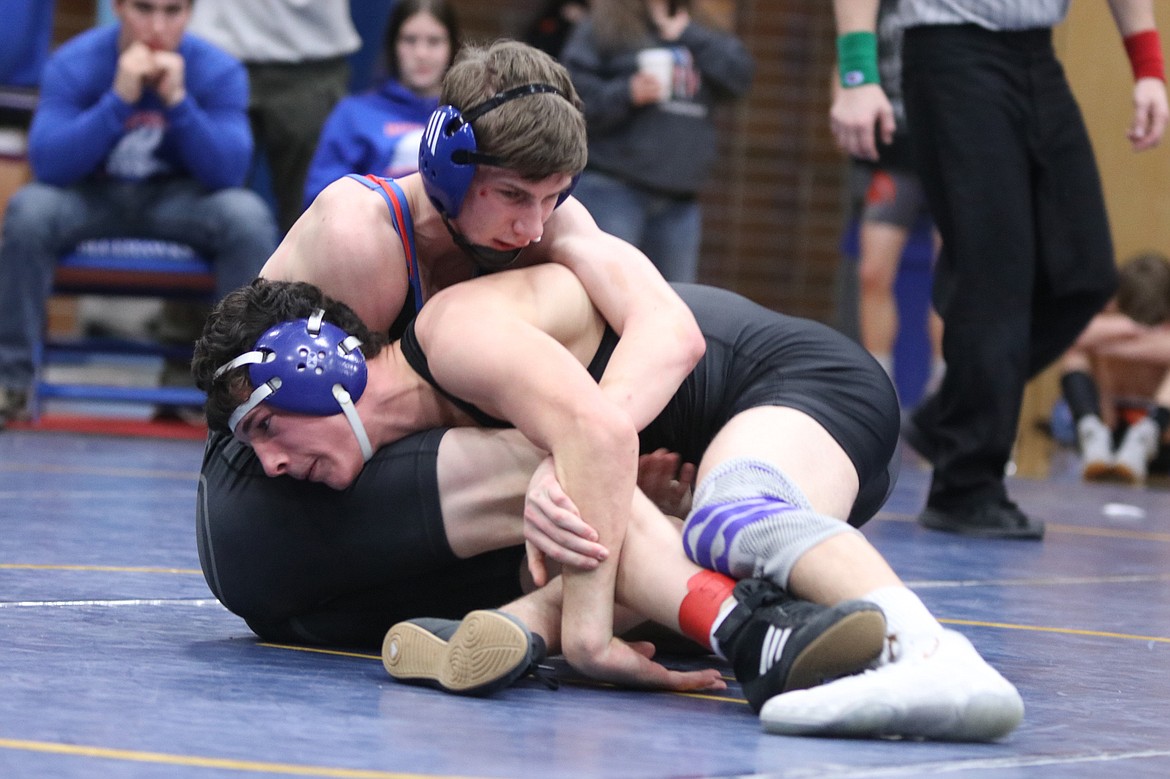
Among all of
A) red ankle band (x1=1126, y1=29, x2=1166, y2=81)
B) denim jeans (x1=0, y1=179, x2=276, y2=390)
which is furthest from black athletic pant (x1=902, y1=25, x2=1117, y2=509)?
denim jeans (x1=0, y1=179, x2=276, y2=390)

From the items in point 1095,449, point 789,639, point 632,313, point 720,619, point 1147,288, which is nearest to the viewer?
point 789,639

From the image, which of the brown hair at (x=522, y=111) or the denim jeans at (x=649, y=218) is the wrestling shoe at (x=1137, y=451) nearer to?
the denim jeans at (x=649, y=218)

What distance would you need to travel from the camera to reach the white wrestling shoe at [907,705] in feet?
5.91

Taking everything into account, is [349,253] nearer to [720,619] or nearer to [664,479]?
[664,479]

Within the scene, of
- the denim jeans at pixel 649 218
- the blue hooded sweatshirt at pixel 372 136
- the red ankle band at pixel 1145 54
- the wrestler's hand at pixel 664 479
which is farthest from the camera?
the denim jeans at pixel 649 218

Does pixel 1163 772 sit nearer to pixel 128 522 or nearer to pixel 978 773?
pixel 978 773

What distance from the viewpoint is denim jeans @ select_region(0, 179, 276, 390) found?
17.8 ft

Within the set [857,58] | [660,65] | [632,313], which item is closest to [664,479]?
[632,313]

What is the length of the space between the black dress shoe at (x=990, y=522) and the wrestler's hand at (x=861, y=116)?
36.0 inches

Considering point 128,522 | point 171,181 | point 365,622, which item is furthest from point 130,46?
point 365,622

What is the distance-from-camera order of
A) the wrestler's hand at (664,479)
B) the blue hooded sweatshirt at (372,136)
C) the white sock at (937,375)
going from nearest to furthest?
the wrestler's hand at (664,479) < the white sock at (937,375) < the blue hooded sweatshirt at (372,136)

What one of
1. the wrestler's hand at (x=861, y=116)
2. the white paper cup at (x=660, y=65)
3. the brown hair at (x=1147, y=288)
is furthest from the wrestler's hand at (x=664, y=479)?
the brown hair at (x=1147, y=288)

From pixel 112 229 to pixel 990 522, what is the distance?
2.98 metres

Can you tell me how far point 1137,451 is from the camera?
21.2 feet
